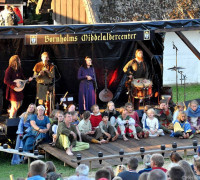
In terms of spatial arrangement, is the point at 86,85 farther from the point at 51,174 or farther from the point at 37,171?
the point at 37,171

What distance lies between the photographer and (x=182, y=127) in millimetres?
16578

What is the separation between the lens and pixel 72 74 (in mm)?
19031

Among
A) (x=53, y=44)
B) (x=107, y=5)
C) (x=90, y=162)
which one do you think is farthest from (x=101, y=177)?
(x=107, y=5)

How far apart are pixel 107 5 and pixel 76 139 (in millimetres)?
10040

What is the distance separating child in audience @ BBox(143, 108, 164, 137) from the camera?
54.7 ft

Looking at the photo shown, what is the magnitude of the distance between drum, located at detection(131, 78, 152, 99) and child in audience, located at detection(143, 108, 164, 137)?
66.8 inches

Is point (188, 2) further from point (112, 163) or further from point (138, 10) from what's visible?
point (112, 163)

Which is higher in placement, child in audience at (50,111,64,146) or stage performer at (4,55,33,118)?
stage performer at (4,55,33,118)

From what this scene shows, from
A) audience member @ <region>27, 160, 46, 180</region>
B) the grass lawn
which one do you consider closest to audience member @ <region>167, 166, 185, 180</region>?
audience member @ <region>27, 160, 46, 180</region>

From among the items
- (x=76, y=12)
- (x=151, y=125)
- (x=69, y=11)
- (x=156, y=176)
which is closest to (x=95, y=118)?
(x=151, y=125)

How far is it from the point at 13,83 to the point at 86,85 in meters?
1.81

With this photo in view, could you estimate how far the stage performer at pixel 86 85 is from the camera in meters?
18.1

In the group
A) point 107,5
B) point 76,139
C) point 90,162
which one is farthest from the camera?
point 107,5

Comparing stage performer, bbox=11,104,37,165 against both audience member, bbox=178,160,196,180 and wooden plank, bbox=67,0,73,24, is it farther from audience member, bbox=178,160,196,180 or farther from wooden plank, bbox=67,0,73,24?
wooden plank, bbox=67,0,73,24
